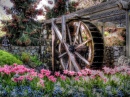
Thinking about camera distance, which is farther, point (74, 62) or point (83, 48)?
point (83, 48)

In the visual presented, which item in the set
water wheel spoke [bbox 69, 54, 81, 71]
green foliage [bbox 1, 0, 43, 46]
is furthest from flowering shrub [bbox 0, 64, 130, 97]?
green foliage [bbox 1, 0, 43, 46]

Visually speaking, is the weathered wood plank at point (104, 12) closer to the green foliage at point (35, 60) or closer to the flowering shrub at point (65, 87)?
the green foliage at point (35, 60)

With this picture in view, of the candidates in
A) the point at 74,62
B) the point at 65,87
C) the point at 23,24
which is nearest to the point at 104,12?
the point at 74,62

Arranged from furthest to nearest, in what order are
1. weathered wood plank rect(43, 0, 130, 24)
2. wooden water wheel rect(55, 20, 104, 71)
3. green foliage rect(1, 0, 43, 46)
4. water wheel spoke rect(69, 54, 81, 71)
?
1. green foliage rect(1, 0, 43, 46)
2. water wheel spoke rect(69, 54, 81, 71)
3. wooden water wheel rect(55, 20, 104, 71)
4. weathered wood plank rect(43, 0, 130, 24)

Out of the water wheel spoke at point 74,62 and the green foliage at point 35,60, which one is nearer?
the water wheel spoke at point 74,62

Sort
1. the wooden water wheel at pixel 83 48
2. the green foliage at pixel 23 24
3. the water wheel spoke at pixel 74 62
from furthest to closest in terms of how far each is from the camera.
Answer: the green foliage at pixel 23 24 < the water wheel spoke at pixel 74 62 < the wooden water wheel at pixel 83 48

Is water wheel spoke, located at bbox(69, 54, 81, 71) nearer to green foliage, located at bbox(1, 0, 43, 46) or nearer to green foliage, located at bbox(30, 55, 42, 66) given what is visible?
green foliage, located at bbox(30, 55, 42, 66)

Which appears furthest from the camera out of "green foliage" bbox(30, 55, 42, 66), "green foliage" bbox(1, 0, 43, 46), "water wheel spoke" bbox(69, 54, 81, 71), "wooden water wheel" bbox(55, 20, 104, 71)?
"green foliage" bbox(1, 0, 43, 46)

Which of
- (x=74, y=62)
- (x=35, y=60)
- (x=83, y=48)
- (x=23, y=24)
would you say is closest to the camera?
(x=74, y=62)

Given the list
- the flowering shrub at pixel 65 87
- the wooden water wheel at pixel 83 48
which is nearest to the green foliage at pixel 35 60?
the wooden water wheel at pixel 83 48

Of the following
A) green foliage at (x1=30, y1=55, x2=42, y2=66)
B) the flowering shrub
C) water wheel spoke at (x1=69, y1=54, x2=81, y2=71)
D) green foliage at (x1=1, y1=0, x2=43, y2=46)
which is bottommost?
green foliage at (x1=30, y1=55, x2=42, y2=66)

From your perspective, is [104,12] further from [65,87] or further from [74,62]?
[65,87]

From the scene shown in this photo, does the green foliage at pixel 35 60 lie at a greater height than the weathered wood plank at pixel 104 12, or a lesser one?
lesser

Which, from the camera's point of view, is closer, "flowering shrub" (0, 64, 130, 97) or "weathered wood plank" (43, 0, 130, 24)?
"flowering shrub" (0, 64, 130, 97)
